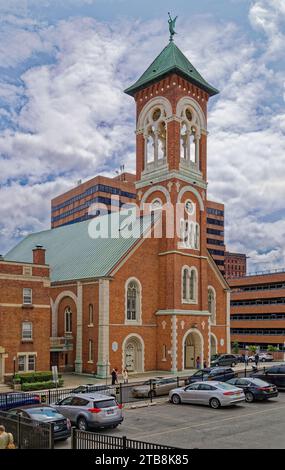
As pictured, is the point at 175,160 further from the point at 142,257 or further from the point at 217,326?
the point at 217,326

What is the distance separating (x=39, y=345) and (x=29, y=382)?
3706 millimetres

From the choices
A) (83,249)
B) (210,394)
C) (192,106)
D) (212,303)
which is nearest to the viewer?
(210,394)

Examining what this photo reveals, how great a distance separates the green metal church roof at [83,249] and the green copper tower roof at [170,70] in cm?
1345

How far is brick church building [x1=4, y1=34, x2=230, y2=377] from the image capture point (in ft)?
146

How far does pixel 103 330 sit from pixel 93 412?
69.5ft

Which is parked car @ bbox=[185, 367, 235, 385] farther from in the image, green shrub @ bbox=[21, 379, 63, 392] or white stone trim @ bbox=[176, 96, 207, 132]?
white stone trim @ bbox=[176, 96, 207, 132]

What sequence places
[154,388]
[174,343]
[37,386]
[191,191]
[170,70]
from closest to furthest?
[154,388], [37,386], [174,343], [170,70], [191,191]

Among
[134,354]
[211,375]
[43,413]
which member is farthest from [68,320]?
[43,413]

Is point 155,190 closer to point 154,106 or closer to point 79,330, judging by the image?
point 154,106

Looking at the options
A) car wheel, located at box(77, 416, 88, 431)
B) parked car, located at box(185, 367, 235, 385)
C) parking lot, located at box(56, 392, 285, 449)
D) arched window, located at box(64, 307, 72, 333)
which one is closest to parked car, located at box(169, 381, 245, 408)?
parking lot, located at box(56, 392, 285, 449)

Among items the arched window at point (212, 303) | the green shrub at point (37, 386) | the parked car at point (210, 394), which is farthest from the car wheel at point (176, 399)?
the arched window at point (212, 303)

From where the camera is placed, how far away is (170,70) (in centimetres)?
4944

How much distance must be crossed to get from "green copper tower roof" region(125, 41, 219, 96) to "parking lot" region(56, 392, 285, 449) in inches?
1297
